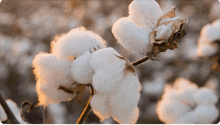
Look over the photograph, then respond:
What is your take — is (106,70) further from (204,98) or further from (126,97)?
(204,98)

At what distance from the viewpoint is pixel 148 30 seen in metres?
0.35

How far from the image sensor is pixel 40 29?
1.36 metres

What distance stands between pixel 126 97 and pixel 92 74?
70mm

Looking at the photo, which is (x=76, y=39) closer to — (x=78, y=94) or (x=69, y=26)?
(x=78, y=94)

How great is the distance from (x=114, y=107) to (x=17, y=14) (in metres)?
1.27

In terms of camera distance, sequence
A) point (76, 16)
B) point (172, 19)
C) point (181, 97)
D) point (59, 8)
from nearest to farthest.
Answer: point (172, 19) → point (181, 97) → point (76, 16) → point (59, 8)

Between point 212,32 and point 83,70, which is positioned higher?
point 83,70

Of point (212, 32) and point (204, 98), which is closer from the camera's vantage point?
point (204, 98)

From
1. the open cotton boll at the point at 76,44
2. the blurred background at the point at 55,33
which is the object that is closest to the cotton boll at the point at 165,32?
the open cotton boll at the point at 76,44

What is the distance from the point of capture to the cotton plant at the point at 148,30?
0.31m

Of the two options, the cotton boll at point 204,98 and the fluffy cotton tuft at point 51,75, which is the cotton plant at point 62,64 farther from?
the cotton boll at point 204,98

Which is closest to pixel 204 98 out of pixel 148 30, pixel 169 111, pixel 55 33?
pixel 169 111

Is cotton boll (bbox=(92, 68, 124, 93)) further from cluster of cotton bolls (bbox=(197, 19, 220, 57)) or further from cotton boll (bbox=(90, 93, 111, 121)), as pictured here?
cluster of cotton bolls (bbox=(197, 19, 220, 57))

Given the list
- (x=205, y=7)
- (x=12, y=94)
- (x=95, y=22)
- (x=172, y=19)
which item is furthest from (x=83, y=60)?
(x=205, y=7)
